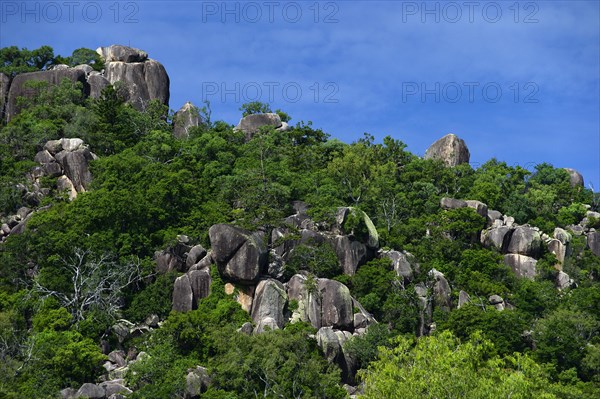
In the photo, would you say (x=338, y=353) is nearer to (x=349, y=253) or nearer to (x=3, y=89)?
(x=349, y=253)

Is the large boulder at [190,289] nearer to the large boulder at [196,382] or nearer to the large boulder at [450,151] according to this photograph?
the large boulder at [196,382]

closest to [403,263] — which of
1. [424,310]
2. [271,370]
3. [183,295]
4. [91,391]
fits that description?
[424,310]

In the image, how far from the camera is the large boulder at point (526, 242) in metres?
58.2

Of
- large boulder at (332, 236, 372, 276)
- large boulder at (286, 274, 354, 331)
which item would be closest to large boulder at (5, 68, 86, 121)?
large boulder at (332, 236, 372, 276)

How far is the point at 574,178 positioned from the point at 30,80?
43.0 metres

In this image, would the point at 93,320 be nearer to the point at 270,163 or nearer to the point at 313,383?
the point at 313,383

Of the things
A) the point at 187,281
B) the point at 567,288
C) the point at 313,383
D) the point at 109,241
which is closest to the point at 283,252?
the point at 187,281

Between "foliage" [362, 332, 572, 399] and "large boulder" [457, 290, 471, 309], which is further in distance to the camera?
"large boulder" [457, 290, 471, 309]

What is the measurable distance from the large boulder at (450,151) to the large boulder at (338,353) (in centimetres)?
3353

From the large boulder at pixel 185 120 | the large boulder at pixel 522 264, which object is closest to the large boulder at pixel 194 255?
the large boulder at pixel 522 264

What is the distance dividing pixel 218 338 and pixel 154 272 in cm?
1021

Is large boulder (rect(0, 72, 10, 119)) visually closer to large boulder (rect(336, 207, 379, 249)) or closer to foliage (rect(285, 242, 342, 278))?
large boulder (rect(336, 207, 379, 249))

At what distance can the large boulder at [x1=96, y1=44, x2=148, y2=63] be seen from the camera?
7862cm

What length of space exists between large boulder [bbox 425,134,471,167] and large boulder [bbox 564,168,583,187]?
8.12m
